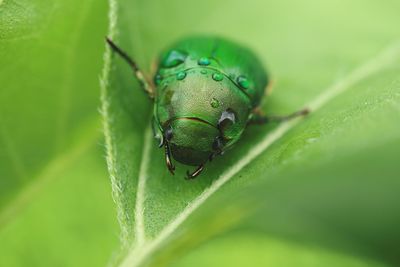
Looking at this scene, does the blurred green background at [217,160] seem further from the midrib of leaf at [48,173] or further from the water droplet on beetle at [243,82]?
the water droplet on beetle at [243,82]

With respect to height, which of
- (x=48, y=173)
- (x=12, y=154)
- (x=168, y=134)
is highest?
(x=168, y=134)

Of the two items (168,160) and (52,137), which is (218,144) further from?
(52,137)

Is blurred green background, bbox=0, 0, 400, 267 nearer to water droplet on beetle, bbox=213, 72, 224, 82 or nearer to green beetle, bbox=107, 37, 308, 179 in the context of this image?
green beetle, bbox=107, 37, 308, 179

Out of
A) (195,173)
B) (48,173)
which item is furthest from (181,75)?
(48,173)

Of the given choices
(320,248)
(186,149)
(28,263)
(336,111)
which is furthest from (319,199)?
(28,263)

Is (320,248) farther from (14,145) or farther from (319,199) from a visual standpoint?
(14,145)

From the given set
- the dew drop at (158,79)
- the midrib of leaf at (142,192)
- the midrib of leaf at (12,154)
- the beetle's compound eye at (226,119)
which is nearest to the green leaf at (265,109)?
the midrib of leaf at (142,192)
